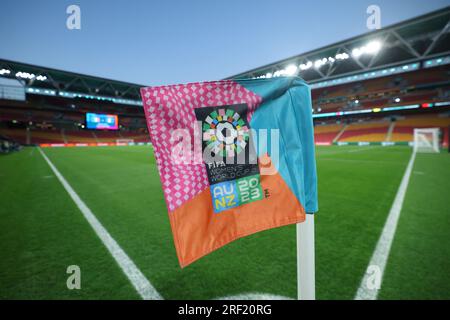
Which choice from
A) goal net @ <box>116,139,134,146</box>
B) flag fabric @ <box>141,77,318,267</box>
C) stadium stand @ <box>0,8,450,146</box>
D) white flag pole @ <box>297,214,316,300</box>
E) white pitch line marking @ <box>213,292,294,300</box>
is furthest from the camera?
goal net @ <box>116,139,134,146</box>

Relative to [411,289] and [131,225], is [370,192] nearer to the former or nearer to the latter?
[411,289]

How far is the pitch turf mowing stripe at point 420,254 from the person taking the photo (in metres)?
1.89

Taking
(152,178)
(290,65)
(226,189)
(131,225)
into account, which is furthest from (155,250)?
(290,65)

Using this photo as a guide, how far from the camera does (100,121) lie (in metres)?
37.6

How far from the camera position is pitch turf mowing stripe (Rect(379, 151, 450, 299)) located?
74.5 inches

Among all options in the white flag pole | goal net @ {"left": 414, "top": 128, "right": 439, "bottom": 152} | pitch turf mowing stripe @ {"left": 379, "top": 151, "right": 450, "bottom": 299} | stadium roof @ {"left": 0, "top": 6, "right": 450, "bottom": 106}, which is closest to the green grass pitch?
pitch turf mowing stripe @ {"left": 379, "top": 151, "right": 450, "bottom": 299}

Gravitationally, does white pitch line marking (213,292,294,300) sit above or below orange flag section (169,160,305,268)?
below

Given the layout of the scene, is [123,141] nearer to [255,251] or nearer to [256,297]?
[255,251]

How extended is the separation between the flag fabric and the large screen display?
41747 mm

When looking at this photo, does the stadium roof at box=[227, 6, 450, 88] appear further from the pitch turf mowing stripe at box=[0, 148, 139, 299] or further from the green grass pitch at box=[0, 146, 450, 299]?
the pitch turf mowing stripe at box=[0, 148, 139, 299]

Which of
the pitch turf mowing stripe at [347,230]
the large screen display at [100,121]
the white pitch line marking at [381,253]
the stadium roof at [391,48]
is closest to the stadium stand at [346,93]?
the stadium roof at [391,48]

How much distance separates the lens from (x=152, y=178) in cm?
751

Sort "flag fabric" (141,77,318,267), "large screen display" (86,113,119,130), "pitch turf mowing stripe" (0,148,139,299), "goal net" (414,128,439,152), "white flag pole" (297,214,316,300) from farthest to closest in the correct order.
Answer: "large screen display" (86,113,119,130) → "goal net" (414,128,439,152) → "pitch turf mowing stripe" (0,148,139,299) → "white flag pole" (297,214,316,300) → "flag fabric" (141,77,318,267)

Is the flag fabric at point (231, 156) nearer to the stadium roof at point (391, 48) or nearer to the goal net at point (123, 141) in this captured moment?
the stadium roof at point (391, 48)
